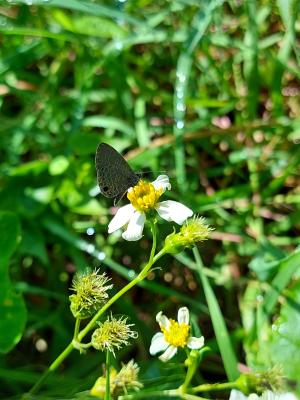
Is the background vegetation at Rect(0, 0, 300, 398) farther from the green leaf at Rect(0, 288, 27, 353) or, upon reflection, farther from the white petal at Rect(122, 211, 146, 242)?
the white petal at Rect(122, 211, 146, 242)

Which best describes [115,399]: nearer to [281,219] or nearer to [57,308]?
[57,308]

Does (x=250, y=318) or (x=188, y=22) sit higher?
(x=188, y=22)

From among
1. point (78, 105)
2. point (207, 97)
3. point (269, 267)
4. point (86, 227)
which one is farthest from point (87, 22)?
Answer: point (269, 267)

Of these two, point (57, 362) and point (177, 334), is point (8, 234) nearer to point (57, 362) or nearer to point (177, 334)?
point (57, 362)

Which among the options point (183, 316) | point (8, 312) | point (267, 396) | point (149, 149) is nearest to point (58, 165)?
point (149, 149)

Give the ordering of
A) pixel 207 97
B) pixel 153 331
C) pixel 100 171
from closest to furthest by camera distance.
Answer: pixel 100 171 → pixel 153 331 → pixel 207 97

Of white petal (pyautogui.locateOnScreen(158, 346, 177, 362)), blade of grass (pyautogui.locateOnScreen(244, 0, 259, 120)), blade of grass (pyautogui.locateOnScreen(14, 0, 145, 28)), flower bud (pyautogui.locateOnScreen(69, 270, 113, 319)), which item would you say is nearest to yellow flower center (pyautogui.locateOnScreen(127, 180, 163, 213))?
Answer: flower bud (pyautogui.locateOnScreen(69, 270, 113, 319))

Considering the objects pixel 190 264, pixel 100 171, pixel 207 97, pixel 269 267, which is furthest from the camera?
pixel 207 97

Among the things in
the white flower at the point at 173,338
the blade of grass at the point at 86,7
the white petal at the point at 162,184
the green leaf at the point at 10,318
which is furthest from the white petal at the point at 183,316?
the blade of grass at the point at 86,7
